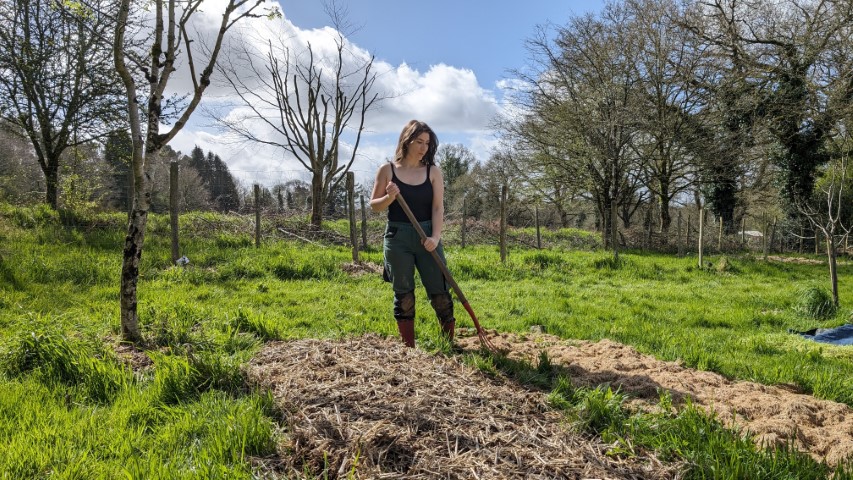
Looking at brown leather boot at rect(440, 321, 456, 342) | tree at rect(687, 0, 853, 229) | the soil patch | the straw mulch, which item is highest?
tree at rect(687, 0, 853, 229)

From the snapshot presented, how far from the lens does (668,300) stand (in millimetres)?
7664

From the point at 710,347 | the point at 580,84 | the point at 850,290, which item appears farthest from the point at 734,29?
the point at 710,347

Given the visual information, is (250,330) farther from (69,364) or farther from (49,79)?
(49,79)

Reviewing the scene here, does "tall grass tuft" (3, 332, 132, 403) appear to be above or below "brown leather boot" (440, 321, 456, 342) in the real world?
below

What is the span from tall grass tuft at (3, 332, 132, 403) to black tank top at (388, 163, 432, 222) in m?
2.16

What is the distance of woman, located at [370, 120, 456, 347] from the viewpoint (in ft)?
12.0

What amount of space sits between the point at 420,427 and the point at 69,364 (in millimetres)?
2622

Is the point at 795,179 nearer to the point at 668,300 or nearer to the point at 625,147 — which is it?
the point at 625,147

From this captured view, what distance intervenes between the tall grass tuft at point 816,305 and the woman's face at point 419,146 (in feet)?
21.4

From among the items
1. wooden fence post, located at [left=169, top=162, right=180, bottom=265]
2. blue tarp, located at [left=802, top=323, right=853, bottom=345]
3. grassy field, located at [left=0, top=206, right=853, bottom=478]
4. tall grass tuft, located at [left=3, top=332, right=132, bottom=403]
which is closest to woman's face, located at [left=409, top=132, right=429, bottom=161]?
grassy field, located at [left=0, top=206, right=853, bottom=478]

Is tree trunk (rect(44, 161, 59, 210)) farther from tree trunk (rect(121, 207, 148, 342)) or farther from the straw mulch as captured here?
the straw mulch

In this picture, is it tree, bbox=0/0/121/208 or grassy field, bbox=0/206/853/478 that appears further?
tree, bbox=0/0/121/208

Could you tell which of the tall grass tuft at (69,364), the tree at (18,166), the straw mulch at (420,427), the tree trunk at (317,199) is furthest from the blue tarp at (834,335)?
the tree at (18,166)

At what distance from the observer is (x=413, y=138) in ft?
11.9
